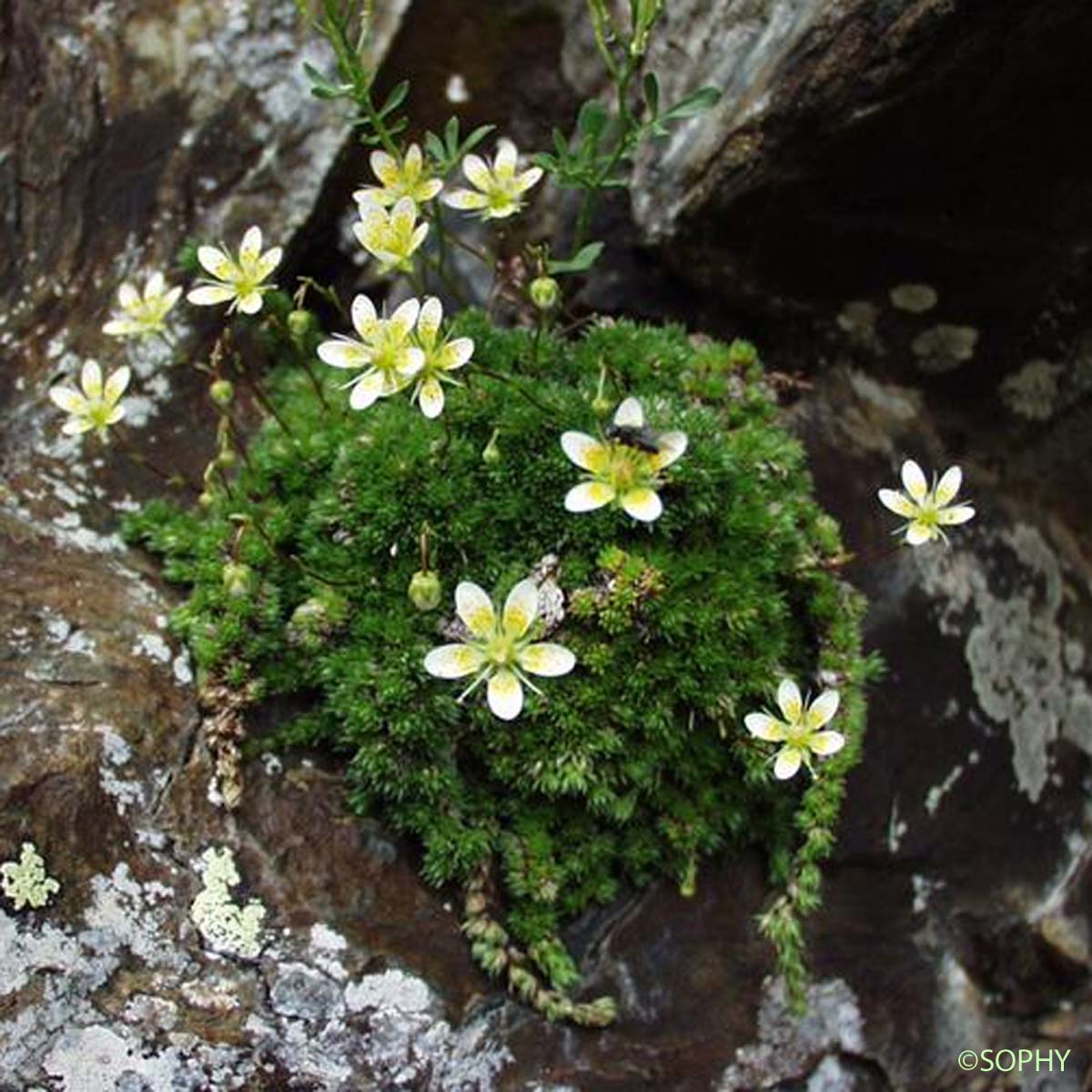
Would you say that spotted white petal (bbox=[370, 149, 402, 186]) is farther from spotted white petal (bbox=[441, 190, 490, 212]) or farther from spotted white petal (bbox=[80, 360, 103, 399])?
spotted white petal (bbox=[80, 360, 103, 399])

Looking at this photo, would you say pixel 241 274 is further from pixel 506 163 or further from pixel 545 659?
pixel 545 659

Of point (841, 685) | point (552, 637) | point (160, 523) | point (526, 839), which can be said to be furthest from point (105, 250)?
point (841, 685)

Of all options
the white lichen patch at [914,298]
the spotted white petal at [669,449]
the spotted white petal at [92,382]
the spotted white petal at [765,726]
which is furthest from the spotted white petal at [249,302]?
the white lichen patch at [914,298]

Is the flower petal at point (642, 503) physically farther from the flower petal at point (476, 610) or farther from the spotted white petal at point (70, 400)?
the spotted white petal at point (70, 400)

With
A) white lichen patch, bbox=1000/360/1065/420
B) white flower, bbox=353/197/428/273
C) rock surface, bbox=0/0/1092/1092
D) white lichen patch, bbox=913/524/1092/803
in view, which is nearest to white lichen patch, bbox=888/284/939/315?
rock surface, bbox=0/0/1092/1092

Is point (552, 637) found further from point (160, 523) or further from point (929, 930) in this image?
point (929, 930)

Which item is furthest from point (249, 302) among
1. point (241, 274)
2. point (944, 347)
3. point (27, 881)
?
point (944, 347)
